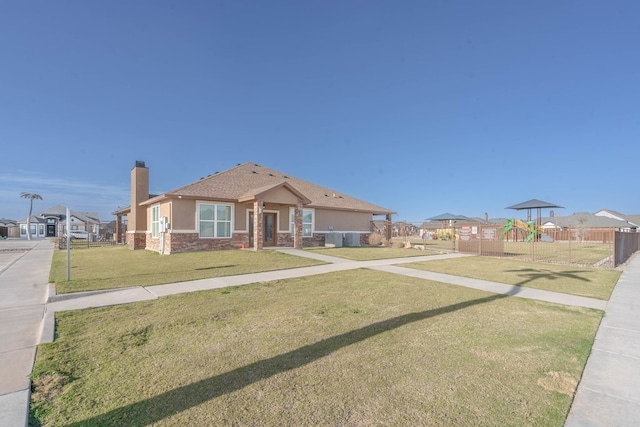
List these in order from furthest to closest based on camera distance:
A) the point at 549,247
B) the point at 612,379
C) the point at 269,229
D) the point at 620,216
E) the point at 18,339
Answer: the point at 620,216 → the point at 549,247 → the point at 269,229 → the point at 18,339 → the point at 612,379

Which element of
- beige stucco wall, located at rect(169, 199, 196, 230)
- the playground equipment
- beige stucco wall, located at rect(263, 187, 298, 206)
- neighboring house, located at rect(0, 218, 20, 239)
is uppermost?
beige stucco wall, located at rect(263, 187, 298, 206)

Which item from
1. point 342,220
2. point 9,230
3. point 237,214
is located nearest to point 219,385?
point 237,214

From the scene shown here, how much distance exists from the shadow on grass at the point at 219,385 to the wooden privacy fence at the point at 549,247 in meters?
13.9

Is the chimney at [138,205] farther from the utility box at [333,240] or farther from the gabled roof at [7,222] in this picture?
the gabled roof at [7,222]

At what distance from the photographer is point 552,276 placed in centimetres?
1079

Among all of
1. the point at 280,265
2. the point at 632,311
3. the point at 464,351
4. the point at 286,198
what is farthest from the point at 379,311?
the point at 286,198

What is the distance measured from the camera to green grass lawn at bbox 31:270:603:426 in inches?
112

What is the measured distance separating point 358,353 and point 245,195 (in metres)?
15.3

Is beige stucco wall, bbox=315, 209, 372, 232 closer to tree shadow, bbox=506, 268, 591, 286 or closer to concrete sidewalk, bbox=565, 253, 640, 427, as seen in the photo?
tree shadow, bbox=506, 268, 591, 286

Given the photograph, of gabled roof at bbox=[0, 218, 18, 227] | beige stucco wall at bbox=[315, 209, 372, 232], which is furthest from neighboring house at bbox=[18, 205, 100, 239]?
beige stucco wall at bbox=[315, 209, 372, 232]

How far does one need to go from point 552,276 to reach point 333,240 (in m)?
13.4

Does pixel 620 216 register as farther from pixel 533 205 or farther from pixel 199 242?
pixel 199 242

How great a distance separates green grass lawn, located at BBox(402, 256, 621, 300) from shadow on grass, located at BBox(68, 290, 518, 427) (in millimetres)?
6501

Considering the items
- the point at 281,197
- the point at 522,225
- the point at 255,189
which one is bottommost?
the point at 522,225
